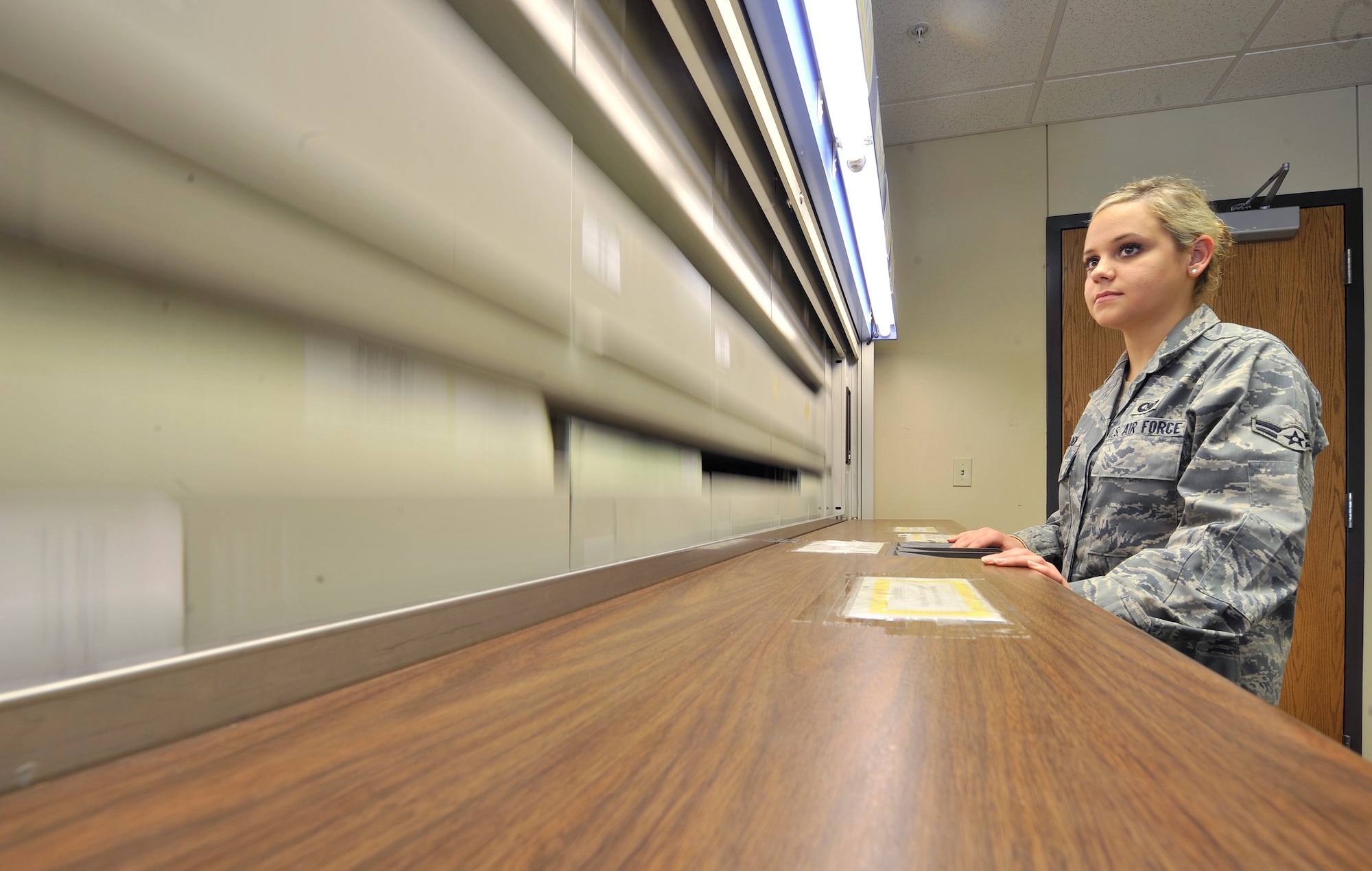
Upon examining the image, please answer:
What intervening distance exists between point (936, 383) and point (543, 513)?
8.78 feet

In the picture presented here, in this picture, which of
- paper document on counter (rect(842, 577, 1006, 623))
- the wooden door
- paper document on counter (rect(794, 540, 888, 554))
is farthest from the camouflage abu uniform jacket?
the wooden door

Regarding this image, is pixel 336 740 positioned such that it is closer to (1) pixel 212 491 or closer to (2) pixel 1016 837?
(1) pixel 212 491

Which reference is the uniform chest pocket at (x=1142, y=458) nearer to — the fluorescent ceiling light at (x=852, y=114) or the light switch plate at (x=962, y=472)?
the fluorescent ceiling light at (x=852, y=114)

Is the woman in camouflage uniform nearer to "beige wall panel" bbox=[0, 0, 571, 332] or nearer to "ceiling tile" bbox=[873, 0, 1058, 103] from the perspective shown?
"beige wall panel" bbox=[0, 0, 571, 332]

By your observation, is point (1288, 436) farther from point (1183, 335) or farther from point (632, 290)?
point (632, 290)

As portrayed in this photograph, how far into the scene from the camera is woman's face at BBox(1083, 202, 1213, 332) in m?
1.16

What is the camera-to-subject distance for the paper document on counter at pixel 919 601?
0.57m

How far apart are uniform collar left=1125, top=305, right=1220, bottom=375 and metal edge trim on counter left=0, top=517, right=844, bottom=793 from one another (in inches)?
48.5

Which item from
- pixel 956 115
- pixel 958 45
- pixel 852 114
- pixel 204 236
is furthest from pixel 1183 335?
pixel 956 115

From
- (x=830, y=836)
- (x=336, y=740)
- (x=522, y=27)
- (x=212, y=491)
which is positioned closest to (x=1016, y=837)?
(x=830, y=836)

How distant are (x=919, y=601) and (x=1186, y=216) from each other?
3.47 ft

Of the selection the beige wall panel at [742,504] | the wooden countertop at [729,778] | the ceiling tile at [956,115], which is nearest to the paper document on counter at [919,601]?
the wooden countertop at [729,778]

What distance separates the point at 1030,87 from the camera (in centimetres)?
249

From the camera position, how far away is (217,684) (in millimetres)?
267
